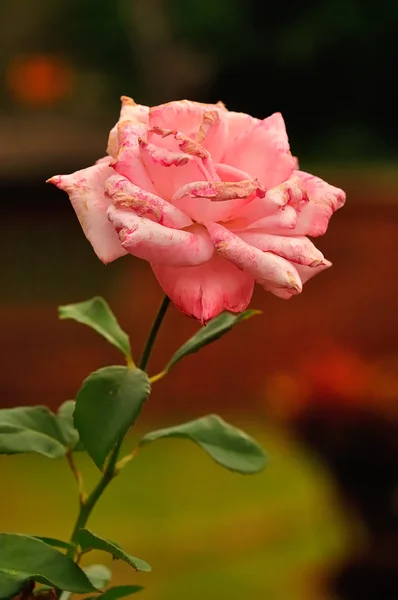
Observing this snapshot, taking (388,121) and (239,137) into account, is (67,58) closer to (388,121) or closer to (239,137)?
(388,121)

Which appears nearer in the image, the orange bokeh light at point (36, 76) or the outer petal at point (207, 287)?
the outer petal at point (207, 287)

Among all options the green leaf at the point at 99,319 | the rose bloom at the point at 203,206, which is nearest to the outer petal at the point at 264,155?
the rose bloom at the point at 203,206

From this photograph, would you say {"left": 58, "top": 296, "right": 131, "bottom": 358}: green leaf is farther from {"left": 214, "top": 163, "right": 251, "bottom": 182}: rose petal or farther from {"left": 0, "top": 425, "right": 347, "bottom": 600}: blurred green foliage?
{"left": 0, "top": 425, "right": 347, "bottom": 600}: blurred green foliage

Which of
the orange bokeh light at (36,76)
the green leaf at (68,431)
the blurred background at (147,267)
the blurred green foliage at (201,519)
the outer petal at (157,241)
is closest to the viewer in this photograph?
the outer petal at (157,241)

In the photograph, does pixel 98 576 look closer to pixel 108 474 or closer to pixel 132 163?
pixel 108 474

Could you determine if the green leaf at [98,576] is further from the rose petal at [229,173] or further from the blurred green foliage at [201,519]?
the blurred green foliage at [201,519]

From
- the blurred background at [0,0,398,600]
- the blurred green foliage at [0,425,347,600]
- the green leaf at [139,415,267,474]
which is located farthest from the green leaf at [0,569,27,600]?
the blurred background at [0,0,398,600]
